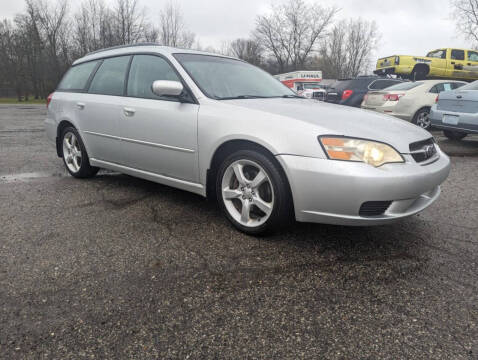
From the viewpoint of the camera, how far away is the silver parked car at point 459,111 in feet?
20.5

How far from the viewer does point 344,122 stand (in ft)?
8.35

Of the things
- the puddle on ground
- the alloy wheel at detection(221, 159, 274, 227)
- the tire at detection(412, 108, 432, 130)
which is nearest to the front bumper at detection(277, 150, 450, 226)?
the alloy wheel at detection(221, 159, 274, 227)

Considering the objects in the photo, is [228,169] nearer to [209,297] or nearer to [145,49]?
[209,297]

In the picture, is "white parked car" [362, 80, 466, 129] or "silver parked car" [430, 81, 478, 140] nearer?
"silver parked car" [430, 81, 478, 140]

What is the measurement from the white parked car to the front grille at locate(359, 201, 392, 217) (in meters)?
6.96

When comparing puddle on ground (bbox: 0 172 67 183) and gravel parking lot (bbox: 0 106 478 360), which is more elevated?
puddle on ground (bbox: 0 172 67 183)

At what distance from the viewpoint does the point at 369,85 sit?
1044 centimetres

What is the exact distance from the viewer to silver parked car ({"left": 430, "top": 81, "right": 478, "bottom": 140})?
625 cm

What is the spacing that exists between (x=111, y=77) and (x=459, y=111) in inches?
241

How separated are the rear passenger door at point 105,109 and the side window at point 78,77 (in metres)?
0.21

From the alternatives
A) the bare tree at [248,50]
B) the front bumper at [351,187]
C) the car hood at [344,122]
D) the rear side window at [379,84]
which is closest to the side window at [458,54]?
the rear side window at [379,84]

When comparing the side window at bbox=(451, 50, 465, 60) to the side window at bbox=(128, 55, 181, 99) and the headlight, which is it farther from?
the headlight

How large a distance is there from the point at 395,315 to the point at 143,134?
258cm

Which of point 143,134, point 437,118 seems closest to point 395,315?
point 143,134
